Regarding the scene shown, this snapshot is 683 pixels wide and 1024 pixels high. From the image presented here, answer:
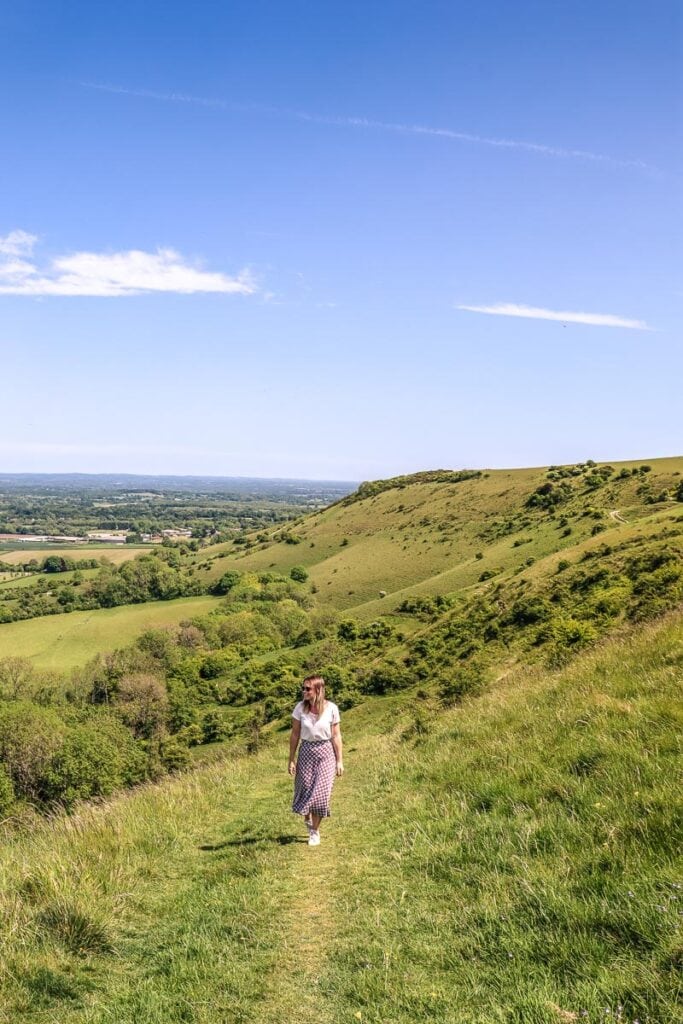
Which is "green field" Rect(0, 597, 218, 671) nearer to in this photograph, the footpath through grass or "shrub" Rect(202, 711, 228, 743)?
"shrub" Rect(202, 711, 228, 743)

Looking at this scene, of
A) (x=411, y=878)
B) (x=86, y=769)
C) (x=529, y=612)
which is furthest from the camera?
(x=86, y=769)

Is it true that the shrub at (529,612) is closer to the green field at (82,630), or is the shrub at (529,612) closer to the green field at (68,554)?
the green field at (82,630)

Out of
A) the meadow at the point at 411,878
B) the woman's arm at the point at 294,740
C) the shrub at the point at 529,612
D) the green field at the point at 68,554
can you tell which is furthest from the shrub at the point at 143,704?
the green field at the point at 68,554

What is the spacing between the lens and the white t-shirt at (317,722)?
26.7 ft

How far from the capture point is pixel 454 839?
6574 millimetres

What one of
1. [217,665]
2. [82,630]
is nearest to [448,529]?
[217,665]

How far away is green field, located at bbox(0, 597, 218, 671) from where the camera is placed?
90.1 metres

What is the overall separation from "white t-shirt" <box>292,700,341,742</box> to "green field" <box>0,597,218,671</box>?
85.6 m

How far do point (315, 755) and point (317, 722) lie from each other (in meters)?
0.45

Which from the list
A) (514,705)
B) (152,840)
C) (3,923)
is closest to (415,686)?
(514,705)

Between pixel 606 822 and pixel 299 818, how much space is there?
5340mm

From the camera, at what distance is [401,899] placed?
5551 mm

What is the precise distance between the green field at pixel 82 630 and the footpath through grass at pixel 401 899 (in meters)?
85.7

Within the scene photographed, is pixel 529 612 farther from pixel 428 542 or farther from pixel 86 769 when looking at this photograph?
pixel 428 542
